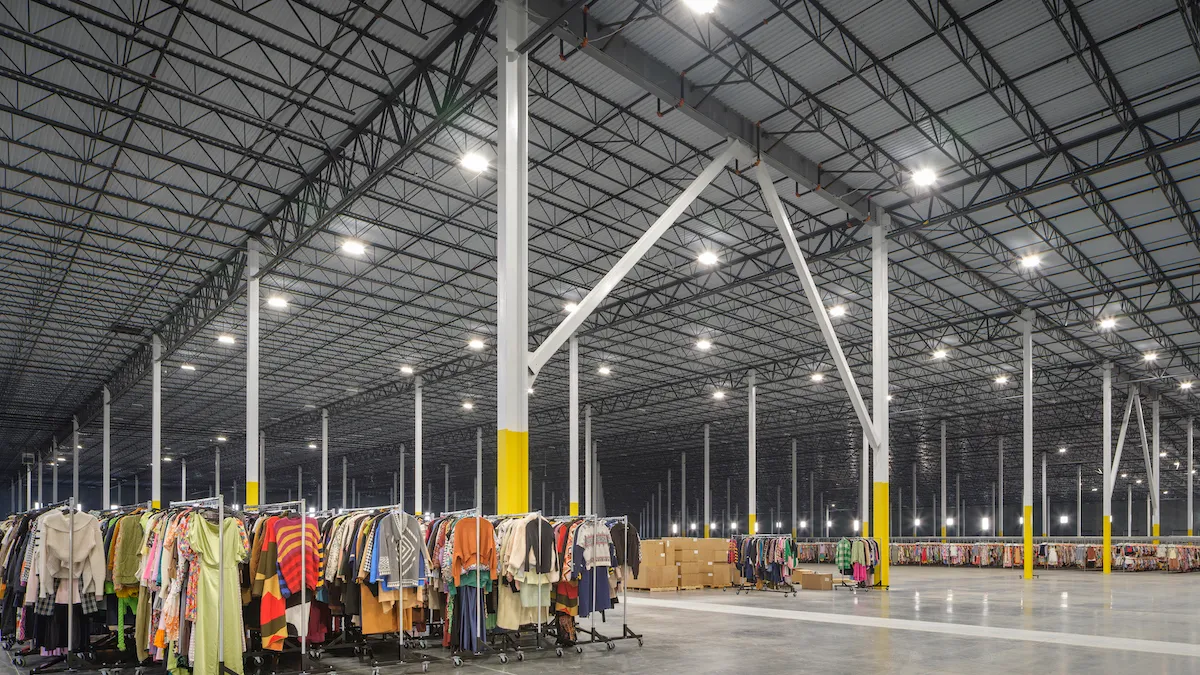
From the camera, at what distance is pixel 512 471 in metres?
13.1

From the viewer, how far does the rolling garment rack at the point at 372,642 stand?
34.8ft

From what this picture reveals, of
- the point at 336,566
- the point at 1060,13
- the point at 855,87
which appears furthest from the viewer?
the point at 855,87

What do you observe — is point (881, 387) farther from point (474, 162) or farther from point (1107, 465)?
point (1107, 465)

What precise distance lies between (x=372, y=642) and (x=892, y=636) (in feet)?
28.4

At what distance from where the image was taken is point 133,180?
71.1ft

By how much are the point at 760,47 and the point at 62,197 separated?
18731mm

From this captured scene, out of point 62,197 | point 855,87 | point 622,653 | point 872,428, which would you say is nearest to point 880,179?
point 855,87

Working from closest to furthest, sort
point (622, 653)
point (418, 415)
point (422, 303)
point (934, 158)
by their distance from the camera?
point (622, 653), point (934, 158), point (422, 303), point (418, 415)

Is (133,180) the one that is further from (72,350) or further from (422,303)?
(72,350)

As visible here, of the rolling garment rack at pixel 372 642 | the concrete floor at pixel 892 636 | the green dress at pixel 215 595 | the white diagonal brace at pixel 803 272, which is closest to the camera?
the green dress at pixel 215 595

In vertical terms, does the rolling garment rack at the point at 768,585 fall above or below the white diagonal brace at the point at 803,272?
below

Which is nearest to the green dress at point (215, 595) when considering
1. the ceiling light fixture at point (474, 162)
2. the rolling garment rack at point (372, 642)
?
the rolling garment rack at point (372, 642)

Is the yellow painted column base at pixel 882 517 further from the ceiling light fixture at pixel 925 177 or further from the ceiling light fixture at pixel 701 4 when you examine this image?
the ceiling light fixture at pixel 701 4

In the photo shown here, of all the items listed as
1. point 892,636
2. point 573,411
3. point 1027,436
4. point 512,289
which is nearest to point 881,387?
point 1027,436
